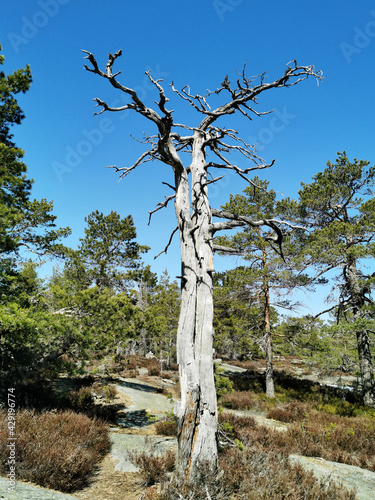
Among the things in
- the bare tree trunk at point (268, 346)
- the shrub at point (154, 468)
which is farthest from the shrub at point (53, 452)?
the bare tree trunk at point (268, 346)

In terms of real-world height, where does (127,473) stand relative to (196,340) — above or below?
below

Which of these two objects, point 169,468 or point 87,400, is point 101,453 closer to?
point 169,468

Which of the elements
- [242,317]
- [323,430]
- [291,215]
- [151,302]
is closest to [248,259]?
[291,215]

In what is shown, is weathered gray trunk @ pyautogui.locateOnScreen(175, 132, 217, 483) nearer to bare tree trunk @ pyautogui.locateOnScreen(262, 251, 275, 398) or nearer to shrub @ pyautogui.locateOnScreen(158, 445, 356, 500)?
shrub @ pyautogui.locateOnScreen(158, 445, 356, 500)

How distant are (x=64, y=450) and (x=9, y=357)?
157 inches

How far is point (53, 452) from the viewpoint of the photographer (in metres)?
4.10

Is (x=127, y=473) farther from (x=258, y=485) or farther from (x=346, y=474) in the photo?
(x=346, y=474)

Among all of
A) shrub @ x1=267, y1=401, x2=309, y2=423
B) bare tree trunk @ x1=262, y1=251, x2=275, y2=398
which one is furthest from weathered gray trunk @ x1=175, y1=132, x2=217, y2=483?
bare tree trunk @ x1=262, y1=251, x2=275, y2=398

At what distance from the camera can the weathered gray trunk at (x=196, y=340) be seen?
3.44 meters

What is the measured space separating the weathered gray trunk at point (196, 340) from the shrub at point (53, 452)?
74.8 inches

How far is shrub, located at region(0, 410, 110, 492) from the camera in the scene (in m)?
3.79

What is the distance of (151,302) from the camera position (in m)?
30.2

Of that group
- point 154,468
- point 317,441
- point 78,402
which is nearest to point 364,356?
point 317,441

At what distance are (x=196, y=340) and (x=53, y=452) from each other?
2.85 m
